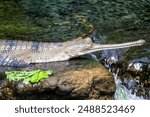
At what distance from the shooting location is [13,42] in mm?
10727

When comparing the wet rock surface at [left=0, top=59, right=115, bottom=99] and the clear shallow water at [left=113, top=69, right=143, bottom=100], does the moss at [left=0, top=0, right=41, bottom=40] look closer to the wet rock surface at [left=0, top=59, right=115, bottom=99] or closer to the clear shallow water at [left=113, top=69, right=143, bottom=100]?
the clear shallow water at [left=113, top=69, right=143, bottom=100]

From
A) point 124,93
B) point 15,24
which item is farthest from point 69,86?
point 15,24

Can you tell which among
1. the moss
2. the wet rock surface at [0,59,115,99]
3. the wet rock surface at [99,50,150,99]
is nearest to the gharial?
the wet rock surface at [99,50,150,99]

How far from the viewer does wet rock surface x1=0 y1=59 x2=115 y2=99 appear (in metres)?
8.42

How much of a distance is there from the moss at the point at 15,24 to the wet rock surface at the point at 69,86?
403cm

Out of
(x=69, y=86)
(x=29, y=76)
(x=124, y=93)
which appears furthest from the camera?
(x=124, y=93)

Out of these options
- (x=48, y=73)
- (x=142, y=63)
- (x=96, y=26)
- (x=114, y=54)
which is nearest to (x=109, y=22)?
(x=96, y=26)

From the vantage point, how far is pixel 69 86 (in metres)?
8.39

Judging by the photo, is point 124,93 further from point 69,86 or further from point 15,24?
point 15,24

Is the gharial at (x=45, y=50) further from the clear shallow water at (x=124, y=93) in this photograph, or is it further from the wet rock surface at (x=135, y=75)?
the clear shallow water at (x=124, y=93)

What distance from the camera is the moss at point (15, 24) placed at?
1303cm

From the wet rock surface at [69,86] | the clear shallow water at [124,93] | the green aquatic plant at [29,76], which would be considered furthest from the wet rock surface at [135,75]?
the green aquatic plant at [29,76]

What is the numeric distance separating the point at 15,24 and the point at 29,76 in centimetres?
591

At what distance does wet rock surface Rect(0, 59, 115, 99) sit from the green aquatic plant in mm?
88
